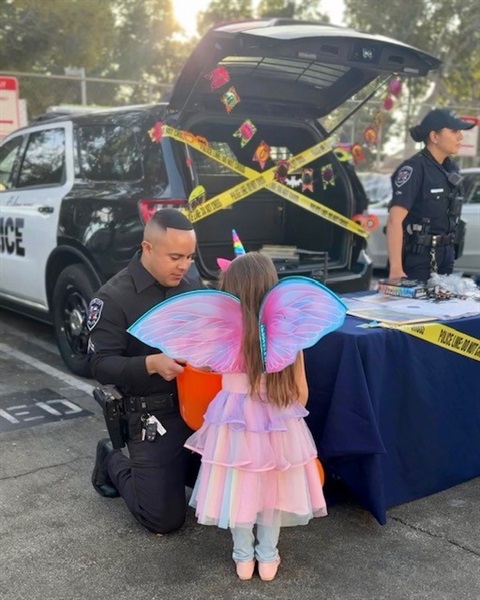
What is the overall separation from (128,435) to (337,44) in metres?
2.35

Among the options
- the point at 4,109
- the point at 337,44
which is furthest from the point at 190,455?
the point at 4,109

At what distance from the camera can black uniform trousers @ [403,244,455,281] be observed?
4.30 m

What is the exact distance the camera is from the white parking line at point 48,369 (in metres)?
4.75

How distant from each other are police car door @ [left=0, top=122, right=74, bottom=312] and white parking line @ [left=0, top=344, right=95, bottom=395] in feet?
1.28

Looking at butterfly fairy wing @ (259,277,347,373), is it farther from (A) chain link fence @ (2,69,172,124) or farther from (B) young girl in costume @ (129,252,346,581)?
(A) chain link fence @ (2,69,172,124)

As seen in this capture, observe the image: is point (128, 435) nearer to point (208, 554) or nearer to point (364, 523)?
point (208, 554)

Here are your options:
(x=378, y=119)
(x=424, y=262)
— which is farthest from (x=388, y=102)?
(x=424, y=262)

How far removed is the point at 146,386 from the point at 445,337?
133 centimetres

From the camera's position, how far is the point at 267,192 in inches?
203

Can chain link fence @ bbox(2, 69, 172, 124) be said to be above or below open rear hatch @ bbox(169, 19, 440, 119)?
above

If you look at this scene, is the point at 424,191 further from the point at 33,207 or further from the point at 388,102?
the point at 33,207

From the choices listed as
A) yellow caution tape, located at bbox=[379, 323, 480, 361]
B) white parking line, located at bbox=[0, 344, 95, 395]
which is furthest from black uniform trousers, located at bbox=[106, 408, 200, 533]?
white parking line, located at bbox=[0, 344, 95, 395]

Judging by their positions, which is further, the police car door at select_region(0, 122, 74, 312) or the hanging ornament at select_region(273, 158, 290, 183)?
the police car door at select_region(0, 122, 74, 312)

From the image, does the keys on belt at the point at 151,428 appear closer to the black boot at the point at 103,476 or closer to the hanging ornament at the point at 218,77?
the black boot at the point at 103,476
